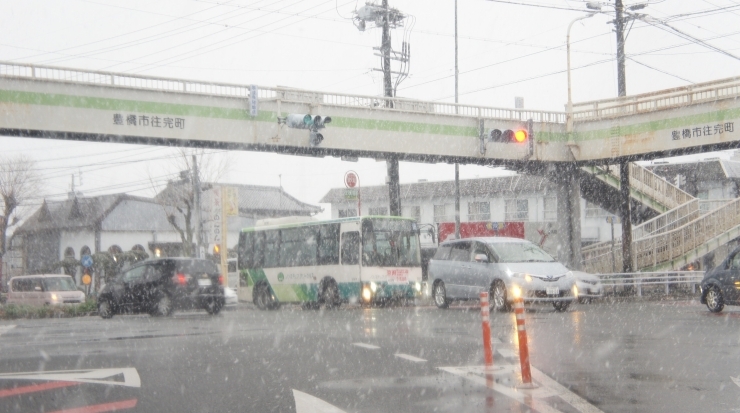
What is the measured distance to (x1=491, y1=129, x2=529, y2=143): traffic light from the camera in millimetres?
26281

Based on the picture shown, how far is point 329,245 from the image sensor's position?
25031mm

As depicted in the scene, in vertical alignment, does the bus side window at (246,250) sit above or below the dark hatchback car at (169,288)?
above

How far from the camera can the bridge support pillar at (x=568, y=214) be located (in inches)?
1205

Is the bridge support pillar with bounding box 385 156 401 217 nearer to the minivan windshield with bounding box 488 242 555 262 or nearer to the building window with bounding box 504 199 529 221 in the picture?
the minivan windshield with bounding box 488 242 555 262

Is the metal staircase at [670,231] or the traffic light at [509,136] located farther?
the metal staircase at [670,231]

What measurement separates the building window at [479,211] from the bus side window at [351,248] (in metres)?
36.8

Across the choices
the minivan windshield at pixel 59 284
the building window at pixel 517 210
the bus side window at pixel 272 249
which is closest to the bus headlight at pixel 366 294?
the bus side window at pixel 272 249

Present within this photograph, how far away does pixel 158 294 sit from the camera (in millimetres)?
22797

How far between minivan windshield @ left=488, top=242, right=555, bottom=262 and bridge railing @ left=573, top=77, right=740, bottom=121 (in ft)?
27.3

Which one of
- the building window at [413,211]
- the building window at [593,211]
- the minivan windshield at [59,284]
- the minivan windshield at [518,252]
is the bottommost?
the minivan windshield at [59,284]

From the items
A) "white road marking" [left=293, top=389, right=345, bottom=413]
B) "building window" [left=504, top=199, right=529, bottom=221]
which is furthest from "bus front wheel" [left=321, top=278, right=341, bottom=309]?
"building window" [left=504, top=199, right=529, bottom=221]

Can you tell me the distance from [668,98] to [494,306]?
1048 cm

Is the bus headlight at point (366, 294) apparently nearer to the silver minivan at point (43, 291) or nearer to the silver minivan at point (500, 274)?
the silver minivan at point (500, 274)

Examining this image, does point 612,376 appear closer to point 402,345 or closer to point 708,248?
point 402,345
